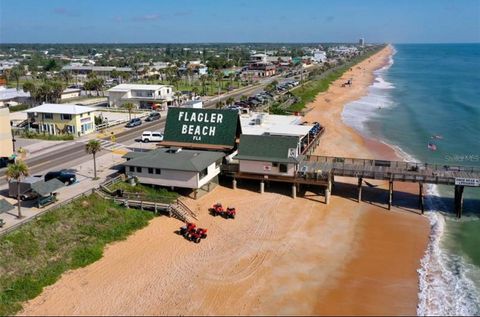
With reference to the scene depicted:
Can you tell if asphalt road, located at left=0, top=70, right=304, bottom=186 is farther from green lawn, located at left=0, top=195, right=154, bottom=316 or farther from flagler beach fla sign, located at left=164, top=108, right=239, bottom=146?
green lawn, located at left=0, top=195, right=154, bottom=316

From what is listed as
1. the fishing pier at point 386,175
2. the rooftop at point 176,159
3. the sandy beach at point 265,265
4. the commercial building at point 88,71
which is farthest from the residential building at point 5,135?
the commercial building at point 88,71

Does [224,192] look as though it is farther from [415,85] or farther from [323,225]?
[415,85]

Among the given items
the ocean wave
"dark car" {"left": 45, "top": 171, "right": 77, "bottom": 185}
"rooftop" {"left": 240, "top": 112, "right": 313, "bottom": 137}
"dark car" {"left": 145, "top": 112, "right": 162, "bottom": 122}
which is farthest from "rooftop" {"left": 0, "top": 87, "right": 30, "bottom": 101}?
the ocean wave

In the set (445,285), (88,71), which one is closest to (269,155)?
(445,285)

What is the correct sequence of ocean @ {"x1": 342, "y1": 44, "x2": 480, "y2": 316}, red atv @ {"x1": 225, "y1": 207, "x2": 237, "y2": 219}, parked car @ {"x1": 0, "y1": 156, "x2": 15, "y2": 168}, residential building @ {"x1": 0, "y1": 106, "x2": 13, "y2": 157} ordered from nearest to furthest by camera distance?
ocean @ {"x1": 342, "y1": 44, "x2": 480, "y2": 316}, red atv @ {"x1": 225, "y1": 207, "x2": 237, "y2": 219}, residential building @ {"x1": 0, "y1": 106, "x2": 13, "y2": 157}, parked car @ {"x1": 0, "y1": 156, "x2": 15, "y2": 168}

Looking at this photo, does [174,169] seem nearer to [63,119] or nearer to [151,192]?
[151,192]
